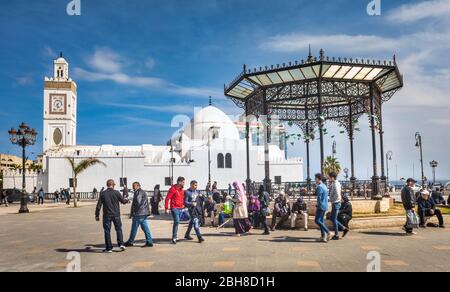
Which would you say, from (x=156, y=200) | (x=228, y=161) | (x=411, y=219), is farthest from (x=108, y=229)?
(x=228, y=161)

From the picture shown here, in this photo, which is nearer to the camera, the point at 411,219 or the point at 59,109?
the point at 411,219

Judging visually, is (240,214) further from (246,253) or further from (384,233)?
(384,233)

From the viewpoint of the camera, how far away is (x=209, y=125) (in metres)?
59.0

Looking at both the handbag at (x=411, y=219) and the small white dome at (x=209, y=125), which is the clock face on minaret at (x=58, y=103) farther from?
the handbag at (x=411, y=219)

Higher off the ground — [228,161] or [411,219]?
[228,161]

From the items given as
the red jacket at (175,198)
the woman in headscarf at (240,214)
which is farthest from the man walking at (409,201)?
the red jacket at (175,198)

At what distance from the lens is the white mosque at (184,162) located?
1961 inches

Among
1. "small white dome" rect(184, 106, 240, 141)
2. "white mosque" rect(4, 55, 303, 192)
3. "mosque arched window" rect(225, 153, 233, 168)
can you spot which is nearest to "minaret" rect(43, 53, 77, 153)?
"white mosque" rect(4, 55, 303, 192)

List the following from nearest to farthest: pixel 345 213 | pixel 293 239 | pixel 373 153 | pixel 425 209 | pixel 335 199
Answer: pixel 335 199, pixel 293 239, pixel 345 213, pixel 425 209, pixel 373 153

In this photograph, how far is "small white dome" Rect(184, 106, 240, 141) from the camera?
58594 millimetres

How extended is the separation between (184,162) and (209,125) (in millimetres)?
9160

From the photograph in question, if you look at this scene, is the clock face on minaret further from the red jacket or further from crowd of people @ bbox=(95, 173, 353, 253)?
the red jacket
